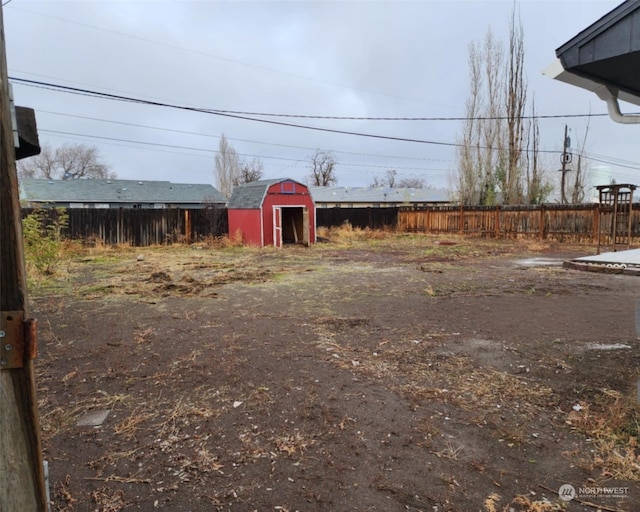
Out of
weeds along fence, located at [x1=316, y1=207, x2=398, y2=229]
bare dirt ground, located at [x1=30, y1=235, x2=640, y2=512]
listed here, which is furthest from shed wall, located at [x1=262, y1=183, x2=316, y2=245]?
bare dirt ground, located at [x1=30, y1=235, x2=640, y2=512]

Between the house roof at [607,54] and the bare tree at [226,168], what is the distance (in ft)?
Answer: 139

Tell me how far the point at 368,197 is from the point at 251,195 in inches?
1299

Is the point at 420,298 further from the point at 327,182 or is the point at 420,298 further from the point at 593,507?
the point at 327,182

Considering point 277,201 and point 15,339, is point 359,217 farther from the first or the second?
point 15,339

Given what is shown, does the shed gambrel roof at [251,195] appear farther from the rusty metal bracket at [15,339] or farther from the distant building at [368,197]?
the distant building at [368,197]

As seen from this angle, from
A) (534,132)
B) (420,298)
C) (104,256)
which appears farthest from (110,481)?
(534,132)

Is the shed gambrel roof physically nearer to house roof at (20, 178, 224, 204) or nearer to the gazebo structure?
house roof at (20, 178, 224, 204)

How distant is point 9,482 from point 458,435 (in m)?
2.57

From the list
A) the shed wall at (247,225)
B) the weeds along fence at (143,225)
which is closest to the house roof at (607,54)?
the shed wall at (247,225)

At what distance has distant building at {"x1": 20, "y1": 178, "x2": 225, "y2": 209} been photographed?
30.5 metres

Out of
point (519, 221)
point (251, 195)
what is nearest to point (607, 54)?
point (251, 195)

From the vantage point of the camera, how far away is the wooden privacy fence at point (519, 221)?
17.0 metres

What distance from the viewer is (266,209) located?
56.9ft

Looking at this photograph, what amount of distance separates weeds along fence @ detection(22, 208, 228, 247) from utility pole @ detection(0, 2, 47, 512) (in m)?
16.3
